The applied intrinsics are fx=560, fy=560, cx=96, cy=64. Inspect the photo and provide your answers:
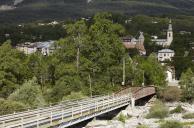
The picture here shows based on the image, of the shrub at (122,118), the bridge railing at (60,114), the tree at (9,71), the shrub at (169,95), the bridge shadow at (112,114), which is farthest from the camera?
the shrub at (169,95)

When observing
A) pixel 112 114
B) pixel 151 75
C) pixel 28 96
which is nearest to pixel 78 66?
pixel 112 114

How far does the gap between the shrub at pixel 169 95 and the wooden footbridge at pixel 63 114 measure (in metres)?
12.9

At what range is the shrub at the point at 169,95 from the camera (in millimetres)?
73625

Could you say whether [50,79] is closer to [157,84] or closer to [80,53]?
[80,53]

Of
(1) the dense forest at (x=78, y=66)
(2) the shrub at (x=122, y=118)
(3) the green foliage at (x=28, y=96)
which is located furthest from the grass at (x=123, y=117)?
(3) the green foliage at (x=28, y=96)

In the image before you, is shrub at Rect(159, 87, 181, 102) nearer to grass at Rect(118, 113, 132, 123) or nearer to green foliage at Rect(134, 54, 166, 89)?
green foliage at Rect(134, 54, 166, 89)

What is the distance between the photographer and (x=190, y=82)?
75375mm

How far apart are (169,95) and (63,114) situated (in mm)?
36871

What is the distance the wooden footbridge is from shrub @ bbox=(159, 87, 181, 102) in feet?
42.4

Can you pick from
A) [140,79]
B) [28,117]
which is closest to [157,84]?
[140,79]

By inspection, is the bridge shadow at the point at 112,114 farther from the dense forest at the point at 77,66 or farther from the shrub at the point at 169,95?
the dense forest at the point at 77,66

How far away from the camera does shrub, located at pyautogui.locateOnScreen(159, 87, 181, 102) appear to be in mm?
73625

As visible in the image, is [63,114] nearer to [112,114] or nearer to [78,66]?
[112,114]

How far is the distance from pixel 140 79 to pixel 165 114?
23.1m
